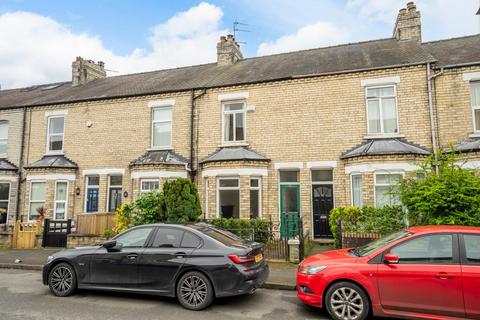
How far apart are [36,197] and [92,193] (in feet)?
8.78

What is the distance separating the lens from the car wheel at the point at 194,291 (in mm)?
5566

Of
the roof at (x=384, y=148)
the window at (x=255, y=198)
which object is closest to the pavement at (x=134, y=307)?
the window at (x=255, y=198)

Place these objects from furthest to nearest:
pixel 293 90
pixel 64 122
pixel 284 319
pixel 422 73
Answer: pixel 64 122
pixel 293 90
pixel 422 73
pixel 284 319

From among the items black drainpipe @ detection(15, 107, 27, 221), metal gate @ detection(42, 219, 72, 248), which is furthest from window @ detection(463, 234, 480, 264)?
black drainpipe @ detection(15, 107, 27, 221)

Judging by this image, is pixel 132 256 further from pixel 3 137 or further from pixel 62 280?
pixel 3 137

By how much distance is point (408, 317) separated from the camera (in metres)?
4.79

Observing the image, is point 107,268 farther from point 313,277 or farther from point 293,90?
point 293,90

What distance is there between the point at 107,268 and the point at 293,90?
31.5 ft

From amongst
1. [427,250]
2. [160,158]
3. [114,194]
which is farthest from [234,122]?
[427,250]

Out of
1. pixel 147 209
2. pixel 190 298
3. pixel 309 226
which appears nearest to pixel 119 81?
pixel 147 209

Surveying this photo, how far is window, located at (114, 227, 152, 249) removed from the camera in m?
6.30

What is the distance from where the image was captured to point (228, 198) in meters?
12.9

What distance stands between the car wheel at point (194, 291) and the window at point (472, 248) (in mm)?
3967

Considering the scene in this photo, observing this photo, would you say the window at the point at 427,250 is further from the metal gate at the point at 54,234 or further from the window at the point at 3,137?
the window at the point at 3,137
